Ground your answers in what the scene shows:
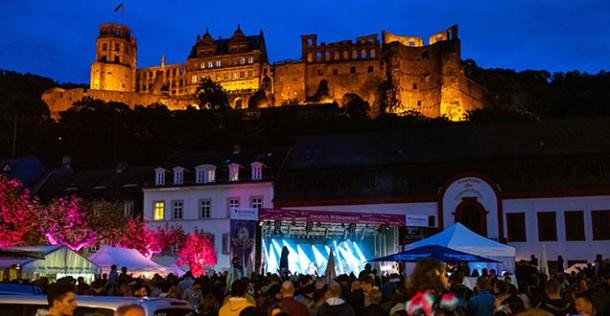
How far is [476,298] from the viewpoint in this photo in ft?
35.7

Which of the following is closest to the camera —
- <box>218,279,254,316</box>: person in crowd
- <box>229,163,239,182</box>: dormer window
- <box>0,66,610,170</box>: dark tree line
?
<box>218,279,254,316</box>: person in crowd

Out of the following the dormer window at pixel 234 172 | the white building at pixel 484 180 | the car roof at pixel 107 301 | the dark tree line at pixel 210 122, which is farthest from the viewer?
the dark tree line at pixel 210 122

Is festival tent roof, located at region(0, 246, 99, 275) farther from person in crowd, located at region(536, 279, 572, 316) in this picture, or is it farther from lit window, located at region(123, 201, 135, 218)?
lit window, located at region(123, 201, 135, 218)

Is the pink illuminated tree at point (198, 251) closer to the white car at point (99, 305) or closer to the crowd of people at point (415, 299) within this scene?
the crowd of people at point (415, 299)

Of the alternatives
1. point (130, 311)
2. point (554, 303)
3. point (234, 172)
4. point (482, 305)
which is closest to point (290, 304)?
point (482, 305)

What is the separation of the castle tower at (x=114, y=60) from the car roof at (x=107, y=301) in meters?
128

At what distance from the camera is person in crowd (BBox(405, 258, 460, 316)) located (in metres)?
6.12

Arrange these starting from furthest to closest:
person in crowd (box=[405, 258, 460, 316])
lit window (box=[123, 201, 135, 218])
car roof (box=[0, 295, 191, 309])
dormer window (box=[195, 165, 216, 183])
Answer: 1. lit window (box=[123, 201, 135, 218])
2. dormer window (box=[195, 165, 216, 183])
3. car roof (box=[0, 295, 191, 309])
4. person in crowd (box=[405, 258, 460, 316])

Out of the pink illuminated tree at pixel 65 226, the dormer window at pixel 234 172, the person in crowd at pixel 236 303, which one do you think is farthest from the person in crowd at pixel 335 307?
the dormer window at pixel 234 172

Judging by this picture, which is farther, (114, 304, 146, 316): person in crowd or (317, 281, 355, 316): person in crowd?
(317, 281, 355, 316): person in crowd

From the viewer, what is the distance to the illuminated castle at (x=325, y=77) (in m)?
103

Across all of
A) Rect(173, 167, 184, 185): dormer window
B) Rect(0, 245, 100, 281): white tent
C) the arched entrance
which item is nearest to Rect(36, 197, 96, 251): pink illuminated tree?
Rect(173, 167, 184, 185): dormer window

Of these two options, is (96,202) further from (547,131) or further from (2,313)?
(2,313)

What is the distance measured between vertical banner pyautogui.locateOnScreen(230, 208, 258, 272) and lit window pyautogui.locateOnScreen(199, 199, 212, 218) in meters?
18.4
